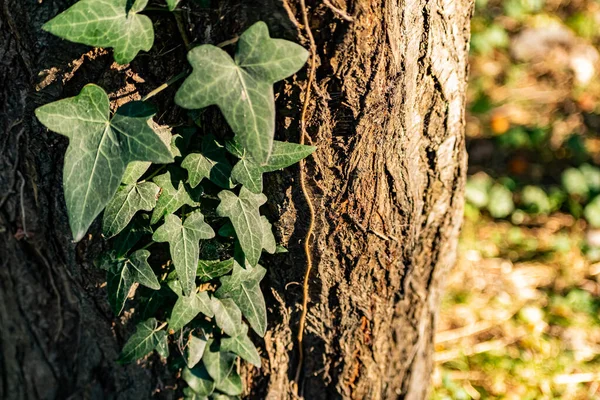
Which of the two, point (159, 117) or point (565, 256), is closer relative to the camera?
point (159, 117)

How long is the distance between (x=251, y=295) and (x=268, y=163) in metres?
0.40

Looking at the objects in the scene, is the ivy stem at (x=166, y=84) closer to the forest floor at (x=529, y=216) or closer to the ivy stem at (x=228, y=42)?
the ivy stem at (x=228, y=42)

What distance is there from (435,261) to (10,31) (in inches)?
49.1

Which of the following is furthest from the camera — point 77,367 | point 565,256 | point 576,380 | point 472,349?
point 565,256

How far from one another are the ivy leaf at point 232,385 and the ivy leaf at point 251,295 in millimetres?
297

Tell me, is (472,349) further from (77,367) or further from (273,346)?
(77,367)

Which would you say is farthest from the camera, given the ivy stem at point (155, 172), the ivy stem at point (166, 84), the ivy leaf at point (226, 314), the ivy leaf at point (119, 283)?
the ivy leaf at point (226, 314)

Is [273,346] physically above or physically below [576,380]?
above

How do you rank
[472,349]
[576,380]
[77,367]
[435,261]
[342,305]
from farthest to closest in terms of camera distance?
[472,349]
[576,380]
[77,367]
[435,261]
[342,305]

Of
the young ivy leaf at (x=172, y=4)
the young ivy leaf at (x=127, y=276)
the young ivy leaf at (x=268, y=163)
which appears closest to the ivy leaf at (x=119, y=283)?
the young ivy leaf at (x=127, y=276)

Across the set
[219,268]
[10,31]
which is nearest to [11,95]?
[10,31]

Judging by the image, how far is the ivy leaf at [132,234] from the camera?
1301 millimetres

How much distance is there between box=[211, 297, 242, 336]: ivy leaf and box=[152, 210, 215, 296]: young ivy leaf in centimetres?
20

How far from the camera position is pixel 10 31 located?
1.24 metres
